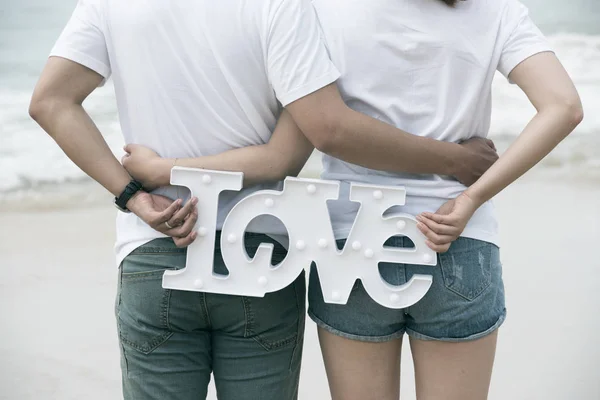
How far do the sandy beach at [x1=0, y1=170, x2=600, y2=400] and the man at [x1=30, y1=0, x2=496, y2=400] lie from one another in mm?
1530

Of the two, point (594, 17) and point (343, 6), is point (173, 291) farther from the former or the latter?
point (594, 17)

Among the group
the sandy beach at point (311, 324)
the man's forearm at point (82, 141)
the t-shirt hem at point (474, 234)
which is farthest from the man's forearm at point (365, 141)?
the sandy beach at point (311, 324)

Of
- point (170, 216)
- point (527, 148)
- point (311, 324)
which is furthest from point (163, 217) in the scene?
point (311, 324)

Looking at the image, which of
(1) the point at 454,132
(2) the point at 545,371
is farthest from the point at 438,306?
(2) the point at 545,371

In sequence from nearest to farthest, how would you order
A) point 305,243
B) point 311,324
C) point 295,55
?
point 295,55
point 305,243
point 311,324

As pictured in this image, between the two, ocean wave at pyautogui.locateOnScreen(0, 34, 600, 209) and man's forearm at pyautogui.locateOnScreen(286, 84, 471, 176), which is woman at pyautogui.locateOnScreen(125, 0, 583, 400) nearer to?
man's forearm at pyautogui.locateOnScreen(286, 84, 471, 176)

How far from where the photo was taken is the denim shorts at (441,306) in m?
1.27

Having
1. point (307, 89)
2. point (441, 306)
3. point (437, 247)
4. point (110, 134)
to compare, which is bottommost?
point (110, 134)

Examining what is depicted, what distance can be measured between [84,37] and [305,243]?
1.61ft

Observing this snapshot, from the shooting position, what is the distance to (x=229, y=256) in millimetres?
1266

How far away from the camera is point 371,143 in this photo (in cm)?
122

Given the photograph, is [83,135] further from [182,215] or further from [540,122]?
[540,122]

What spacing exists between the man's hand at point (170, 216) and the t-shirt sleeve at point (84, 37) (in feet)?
0.78

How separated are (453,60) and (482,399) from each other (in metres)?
0.60
